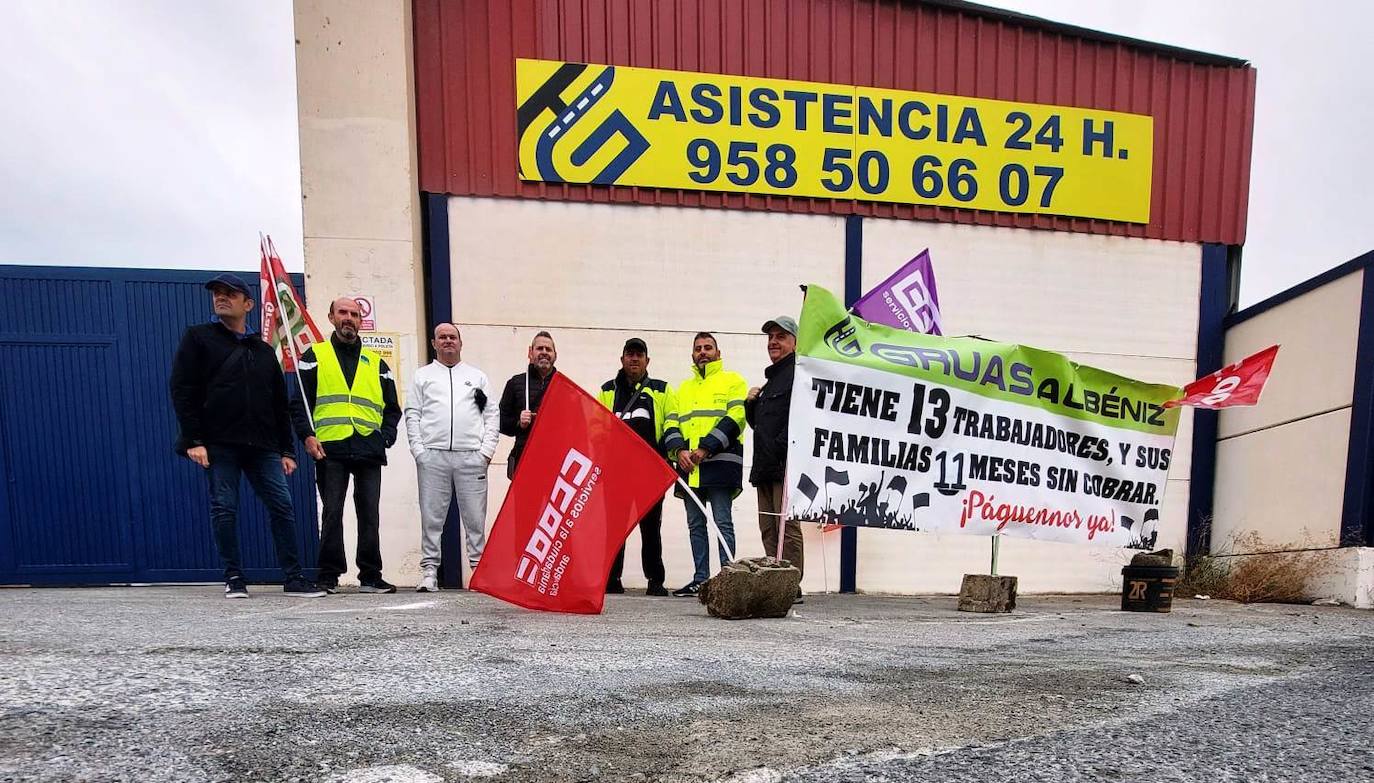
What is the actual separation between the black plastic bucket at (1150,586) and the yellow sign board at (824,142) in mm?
3667

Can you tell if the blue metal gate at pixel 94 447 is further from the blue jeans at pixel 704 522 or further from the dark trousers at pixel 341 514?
the blue jeans at pixel 704 522

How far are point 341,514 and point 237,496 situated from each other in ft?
1.95

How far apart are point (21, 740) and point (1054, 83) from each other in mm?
8345

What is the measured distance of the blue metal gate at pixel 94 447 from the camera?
5832mm

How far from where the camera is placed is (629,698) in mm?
1875

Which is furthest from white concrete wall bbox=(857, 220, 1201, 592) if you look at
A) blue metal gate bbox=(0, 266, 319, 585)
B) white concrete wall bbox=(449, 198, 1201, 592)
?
blue metal gate bbox=(0, 266, 319, 585)

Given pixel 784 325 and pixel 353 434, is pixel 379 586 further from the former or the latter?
pixel 784 325

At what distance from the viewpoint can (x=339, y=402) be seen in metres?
4.41

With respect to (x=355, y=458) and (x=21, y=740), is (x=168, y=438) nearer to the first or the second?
(x=355, y=458)

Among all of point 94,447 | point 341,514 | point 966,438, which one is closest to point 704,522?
point 966,438

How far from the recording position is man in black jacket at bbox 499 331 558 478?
4.83 meters

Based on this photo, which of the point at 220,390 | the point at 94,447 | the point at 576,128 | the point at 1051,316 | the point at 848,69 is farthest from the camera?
the point at 1051,316

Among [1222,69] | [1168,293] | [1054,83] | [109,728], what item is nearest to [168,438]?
[109,728]

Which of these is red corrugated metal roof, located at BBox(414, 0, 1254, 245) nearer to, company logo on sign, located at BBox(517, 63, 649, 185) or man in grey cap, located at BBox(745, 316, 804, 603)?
company logo on sign, located at BBox(517, 63, 649, 185)
